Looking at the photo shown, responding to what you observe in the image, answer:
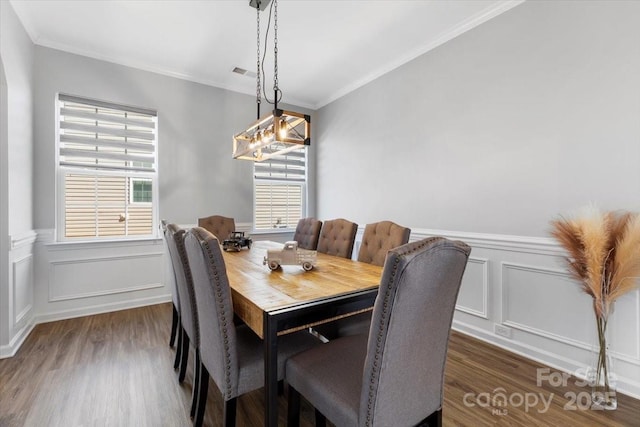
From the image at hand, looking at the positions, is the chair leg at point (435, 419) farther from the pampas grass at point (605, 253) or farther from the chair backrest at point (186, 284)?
the pampas grass at point (605, 253)

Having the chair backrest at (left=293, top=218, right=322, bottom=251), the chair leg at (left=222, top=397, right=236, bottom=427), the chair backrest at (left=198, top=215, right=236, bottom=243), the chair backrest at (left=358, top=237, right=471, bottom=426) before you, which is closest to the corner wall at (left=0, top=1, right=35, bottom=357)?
the chair backrest at (left=198, top=215, right=236, bottom=243)

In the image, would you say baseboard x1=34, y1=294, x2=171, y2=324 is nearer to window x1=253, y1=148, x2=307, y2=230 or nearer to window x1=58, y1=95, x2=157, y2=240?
window x1=58, y1=95, x2=157, y2=240

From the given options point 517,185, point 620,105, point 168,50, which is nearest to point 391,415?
point 517,185

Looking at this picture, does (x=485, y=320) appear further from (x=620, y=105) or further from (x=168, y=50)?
(x=168, y=50)

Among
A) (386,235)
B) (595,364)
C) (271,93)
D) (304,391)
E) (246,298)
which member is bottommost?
(595,364)

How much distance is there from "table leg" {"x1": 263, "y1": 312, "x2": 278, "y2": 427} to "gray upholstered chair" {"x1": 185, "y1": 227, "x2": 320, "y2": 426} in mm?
178

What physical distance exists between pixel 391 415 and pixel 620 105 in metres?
2.38

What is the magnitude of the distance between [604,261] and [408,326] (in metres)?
1.62

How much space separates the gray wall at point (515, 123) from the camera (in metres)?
1.94

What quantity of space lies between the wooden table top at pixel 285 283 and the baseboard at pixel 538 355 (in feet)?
4.65

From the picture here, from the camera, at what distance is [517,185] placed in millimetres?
2400

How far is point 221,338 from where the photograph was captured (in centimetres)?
126

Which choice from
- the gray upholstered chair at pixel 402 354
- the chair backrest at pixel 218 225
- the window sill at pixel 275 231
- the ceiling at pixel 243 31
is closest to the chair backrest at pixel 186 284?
the gray upholstered chair at pixel 402 354

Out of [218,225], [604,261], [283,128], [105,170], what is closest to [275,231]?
[218,225]
